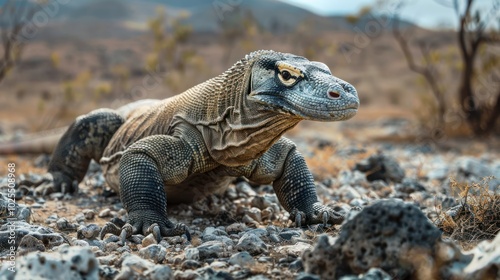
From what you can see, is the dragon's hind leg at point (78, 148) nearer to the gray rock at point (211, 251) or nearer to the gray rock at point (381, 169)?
the gray rock at point (211, 251)

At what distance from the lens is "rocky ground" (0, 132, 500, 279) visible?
133 inches

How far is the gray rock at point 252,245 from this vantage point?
4387 millimetres

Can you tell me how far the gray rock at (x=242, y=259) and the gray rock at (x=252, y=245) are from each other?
0.30m

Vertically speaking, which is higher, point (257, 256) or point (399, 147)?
point (257, 256)

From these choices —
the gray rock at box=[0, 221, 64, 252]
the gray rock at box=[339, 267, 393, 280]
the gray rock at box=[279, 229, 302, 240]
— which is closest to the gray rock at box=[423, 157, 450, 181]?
the gray rock at box=[279, 229, 302, 240]

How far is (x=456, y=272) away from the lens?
10.9 feet

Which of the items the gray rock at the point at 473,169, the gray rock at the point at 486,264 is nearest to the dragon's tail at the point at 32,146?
the gray rock at the point at 473,169

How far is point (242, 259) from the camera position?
4.02 m

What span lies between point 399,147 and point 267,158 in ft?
33.8

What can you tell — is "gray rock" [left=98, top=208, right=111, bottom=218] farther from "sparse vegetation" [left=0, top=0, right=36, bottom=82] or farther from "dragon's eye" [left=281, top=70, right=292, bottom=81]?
"sparse vegetation" [left=0, top=0, right=36, bottom=82]

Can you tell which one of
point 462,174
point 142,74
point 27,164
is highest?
point 27,164

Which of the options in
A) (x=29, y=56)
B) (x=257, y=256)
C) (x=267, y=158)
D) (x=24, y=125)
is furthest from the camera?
(x=29, y=56)

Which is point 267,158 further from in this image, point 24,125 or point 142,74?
point 142,74

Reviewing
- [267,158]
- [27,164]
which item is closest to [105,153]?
[267,158]
